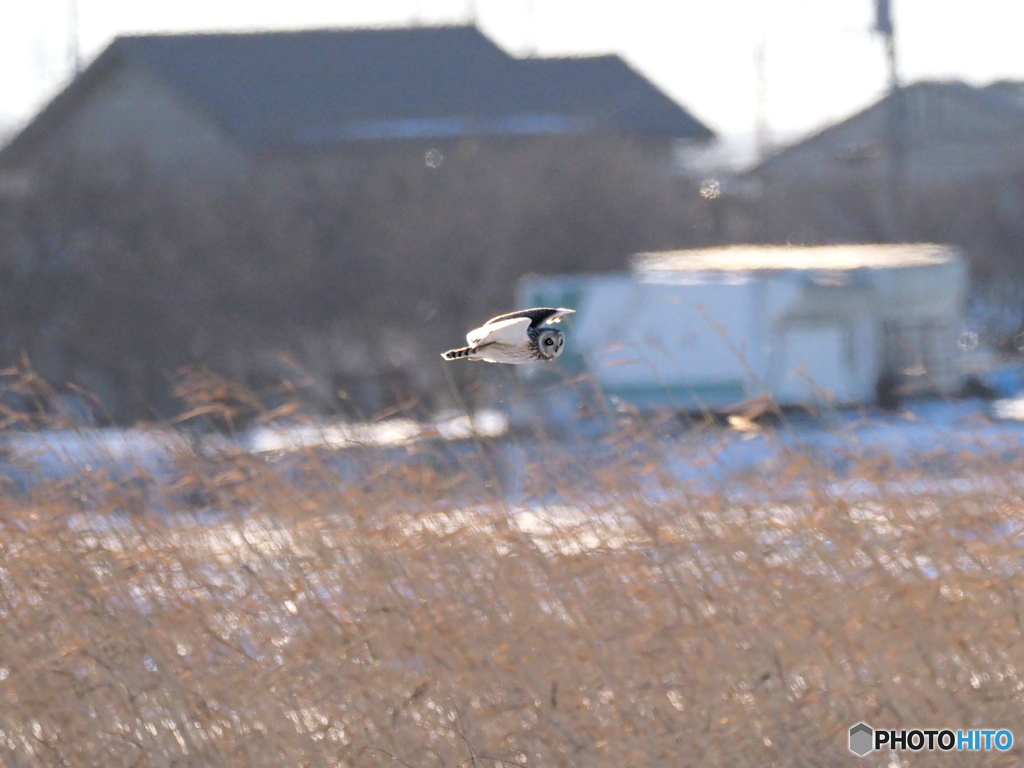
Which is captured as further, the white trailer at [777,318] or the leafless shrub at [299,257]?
the leafless shrub at [299,257]

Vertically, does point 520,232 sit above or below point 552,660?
below

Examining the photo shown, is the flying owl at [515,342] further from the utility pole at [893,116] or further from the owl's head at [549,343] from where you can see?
the utility pole at [893,116]

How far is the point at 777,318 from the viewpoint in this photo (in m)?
13.8

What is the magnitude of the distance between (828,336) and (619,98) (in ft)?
46.8

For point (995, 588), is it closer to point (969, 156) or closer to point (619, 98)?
point (969, 156)

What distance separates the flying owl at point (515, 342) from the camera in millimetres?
2049

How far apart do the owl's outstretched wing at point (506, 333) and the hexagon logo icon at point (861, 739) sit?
2555mm

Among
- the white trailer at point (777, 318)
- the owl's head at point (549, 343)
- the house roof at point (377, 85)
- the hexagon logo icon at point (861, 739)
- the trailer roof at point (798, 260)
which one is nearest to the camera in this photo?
the owl's head at point (549, 343)

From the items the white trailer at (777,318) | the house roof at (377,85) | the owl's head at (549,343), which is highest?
the owl's head at (549,343)

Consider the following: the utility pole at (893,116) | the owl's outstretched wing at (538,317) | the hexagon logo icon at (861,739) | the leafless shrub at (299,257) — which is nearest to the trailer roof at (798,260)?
the utility pole at (893,116)

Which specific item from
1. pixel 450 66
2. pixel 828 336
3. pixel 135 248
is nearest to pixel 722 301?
pixel 828 336

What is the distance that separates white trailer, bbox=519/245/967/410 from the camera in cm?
1398

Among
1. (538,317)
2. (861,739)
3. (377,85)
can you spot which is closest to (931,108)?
(377,85)

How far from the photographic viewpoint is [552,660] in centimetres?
430
